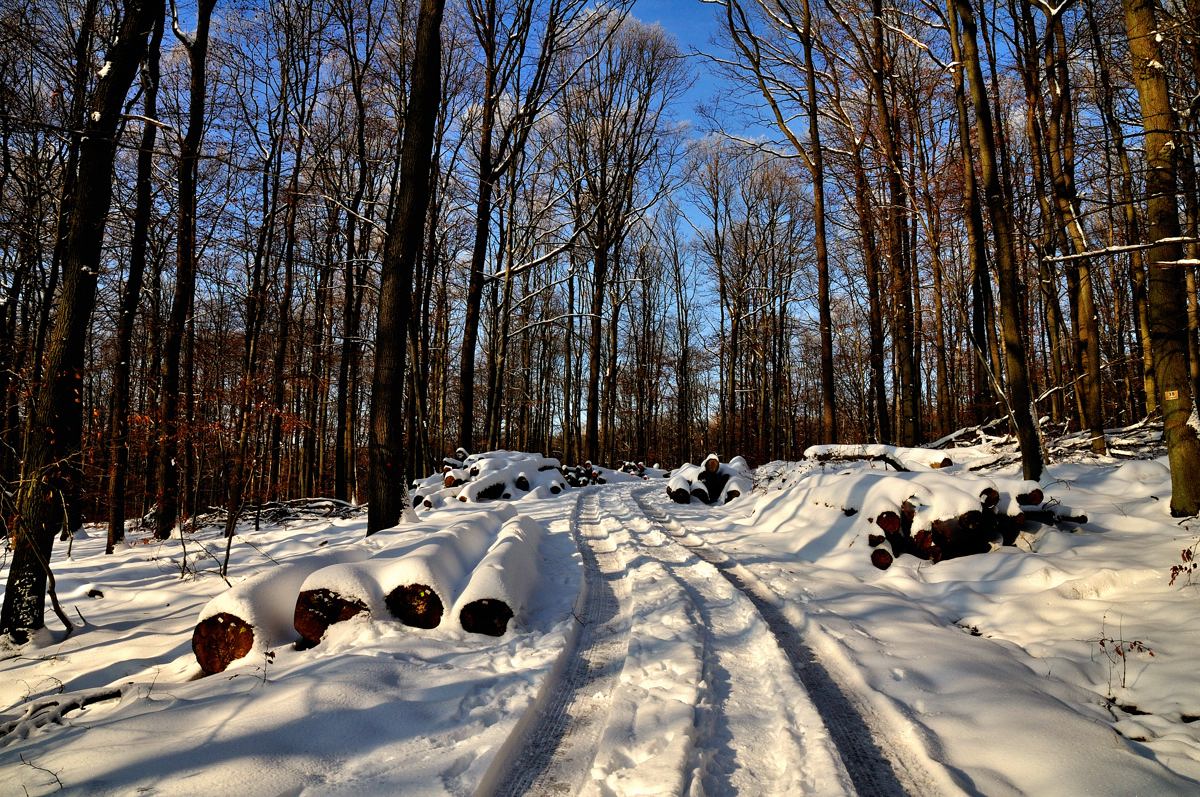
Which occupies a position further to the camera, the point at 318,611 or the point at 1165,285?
the point at 1165,285

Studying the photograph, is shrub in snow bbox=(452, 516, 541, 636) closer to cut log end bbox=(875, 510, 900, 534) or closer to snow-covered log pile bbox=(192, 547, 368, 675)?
snow-covered log pile bbox=(192, 547, 368, 675)

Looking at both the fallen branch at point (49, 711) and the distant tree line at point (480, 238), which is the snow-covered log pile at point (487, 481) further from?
the fallen branch at point (49, 711)

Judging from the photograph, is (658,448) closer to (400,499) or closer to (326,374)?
(326,374)

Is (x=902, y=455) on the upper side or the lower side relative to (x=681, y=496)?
upper

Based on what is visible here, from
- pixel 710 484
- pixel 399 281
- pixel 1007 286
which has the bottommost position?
pixel 710 484

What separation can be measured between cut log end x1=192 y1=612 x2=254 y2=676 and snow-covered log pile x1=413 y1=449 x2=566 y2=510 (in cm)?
913

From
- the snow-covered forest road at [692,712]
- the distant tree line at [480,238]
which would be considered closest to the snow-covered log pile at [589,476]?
the distant tree line at [480,238]

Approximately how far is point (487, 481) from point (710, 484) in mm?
5836

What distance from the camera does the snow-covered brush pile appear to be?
4020 mm

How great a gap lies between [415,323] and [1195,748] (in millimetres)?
15542

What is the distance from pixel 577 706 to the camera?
10.6 ft

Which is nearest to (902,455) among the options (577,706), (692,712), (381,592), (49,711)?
(692,712)

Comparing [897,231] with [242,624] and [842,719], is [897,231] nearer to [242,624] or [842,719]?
[842,719]

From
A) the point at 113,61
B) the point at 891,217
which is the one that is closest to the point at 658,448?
the point at 891,217
